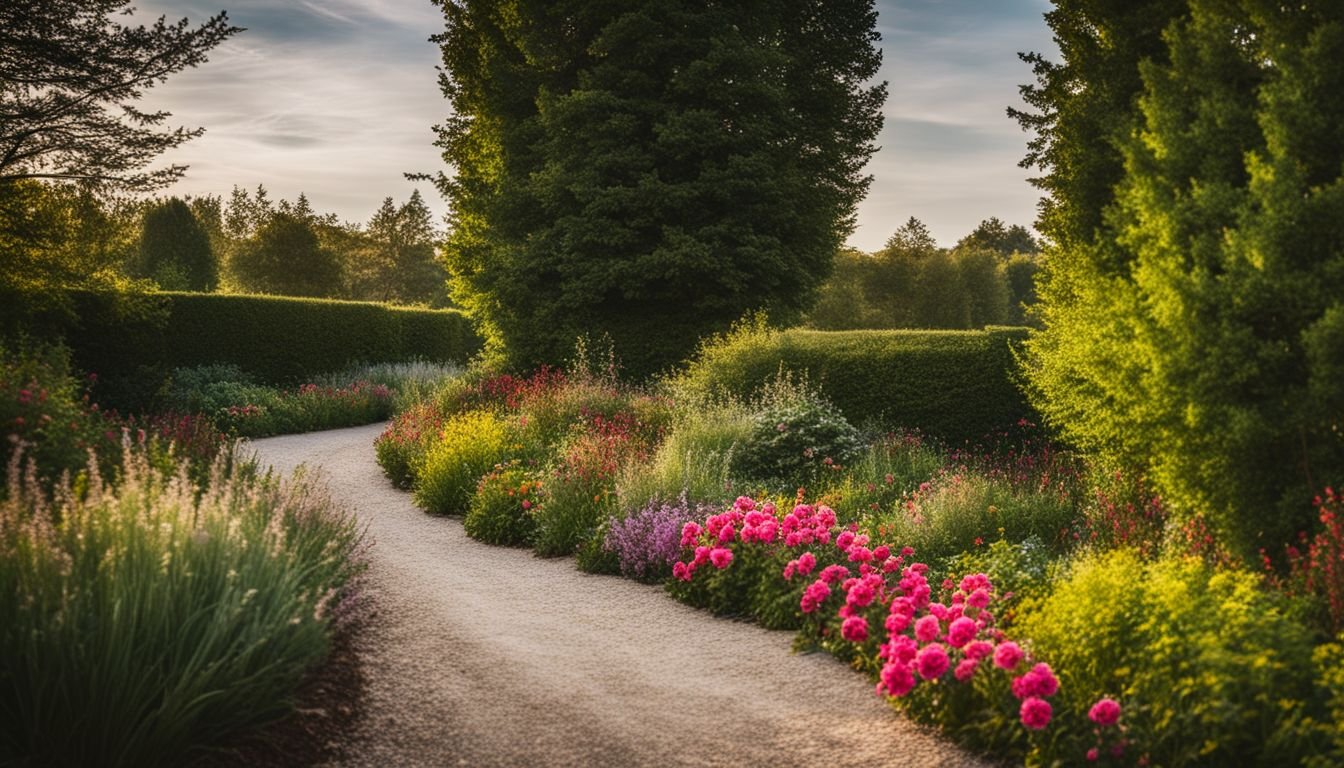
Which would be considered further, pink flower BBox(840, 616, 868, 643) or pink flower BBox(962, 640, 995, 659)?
pink flower BBox(840, 616, 868, 643)

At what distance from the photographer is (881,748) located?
13.2 feet

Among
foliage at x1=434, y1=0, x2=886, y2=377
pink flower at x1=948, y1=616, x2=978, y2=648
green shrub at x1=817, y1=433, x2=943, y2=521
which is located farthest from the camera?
foliage at x1=434, y1=0, x2=886, y2=377

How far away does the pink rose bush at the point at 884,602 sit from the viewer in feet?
12.9

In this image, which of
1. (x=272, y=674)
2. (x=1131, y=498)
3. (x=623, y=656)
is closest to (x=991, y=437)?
(x=1131, y=498)

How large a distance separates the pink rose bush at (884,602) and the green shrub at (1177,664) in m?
0.20

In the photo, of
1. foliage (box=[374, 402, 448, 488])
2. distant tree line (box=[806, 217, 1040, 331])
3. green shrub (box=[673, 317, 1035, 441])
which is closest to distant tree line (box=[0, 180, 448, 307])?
foliage (box=[374, 402, 448, 488])

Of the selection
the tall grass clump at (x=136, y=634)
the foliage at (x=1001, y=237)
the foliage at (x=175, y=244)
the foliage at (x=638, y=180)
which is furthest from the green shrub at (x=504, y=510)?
the foliage at (x=1001, y=237)

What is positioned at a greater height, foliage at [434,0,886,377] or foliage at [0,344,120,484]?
foliage at [434,0,886,377]

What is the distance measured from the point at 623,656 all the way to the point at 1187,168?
4.71 meters

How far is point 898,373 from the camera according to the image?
12.1 m

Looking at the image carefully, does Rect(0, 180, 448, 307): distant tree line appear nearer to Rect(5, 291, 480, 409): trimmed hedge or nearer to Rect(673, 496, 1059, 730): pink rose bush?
Rect(5, 291, 480, 409): trimmed hedge

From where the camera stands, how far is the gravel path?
4012 mm

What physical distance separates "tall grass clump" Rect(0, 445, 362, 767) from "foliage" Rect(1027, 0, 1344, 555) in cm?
493

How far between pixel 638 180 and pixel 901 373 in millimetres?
7068
